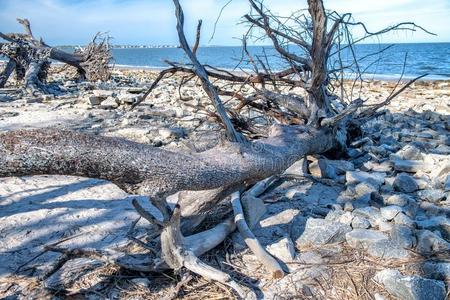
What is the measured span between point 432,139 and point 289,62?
243 cm

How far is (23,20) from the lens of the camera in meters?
12.7

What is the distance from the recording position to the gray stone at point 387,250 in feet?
7.52

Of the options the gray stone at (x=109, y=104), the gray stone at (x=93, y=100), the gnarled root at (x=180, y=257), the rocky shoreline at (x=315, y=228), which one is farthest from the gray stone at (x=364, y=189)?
the gray stone at (x=93, y=100)

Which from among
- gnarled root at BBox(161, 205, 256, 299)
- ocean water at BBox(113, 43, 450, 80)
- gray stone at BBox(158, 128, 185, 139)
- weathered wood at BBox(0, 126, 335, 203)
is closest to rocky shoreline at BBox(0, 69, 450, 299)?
gnarled root at BBox(161, 205, 256, 299)

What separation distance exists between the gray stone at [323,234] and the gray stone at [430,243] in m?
0.42

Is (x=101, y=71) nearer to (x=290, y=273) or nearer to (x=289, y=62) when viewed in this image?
(x=289, y=62)

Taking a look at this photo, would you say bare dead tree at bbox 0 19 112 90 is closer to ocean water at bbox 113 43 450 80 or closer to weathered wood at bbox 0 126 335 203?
ocean water at bbox 113 43 450 80

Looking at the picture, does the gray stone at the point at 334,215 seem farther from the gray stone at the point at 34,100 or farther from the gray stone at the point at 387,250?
the gray stone at the point at 34,100

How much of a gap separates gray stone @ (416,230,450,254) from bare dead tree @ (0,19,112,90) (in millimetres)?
9638

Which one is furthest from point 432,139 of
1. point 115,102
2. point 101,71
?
point 101,71

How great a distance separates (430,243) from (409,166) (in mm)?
1814

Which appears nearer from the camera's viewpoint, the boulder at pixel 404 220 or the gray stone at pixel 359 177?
the boulder at pixel 404 220

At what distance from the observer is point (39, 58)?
426 inches

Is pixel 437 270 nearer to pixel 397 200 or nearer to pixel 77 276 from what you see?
pixel 397 200
